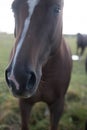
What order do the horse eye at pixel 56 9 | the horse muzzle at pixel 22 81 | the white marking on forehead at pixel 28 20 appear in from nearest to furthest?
the horse muzzle at pixel 22 81
the white marking on forehead at pixel 28 20
the horse eye at pixel 56 9

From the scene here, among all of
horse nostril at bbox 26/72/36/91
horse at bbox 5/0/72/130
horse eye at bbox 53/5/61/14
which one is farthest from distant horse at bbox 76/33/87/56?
horse nostril at bbox 26/72/36/91

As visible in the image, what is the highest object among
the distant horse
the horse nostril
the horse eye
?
the horse eye

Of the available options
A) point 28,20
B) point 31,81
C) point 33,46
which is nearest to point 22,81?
point 31,81

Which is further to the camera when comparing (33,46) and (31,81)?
(33,46)

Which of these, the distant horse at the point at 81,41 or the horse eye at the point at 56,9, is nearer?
the horse eye at the point at 56,9

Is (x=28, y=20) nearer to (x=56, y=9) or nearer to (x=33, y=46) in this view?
(x=33, y=46)

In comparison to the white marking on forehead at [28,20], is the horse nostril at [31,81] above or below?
below

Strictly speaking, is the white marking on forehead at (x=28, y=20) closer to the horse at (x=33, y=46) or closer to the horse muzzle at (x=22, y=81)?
the horse at (x=33, y=46)

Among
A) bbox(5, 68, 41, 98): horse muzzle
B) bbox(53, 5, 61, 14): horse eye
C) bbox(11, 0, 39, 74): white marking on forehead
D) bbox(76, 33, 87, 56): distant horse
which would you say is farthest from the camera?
bbox(76, 33, 87, 56): distant horse

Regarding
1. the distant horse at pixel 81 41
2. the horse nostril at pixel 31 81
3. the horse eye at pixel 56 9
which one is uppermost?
the horse eye at pixel 56 9

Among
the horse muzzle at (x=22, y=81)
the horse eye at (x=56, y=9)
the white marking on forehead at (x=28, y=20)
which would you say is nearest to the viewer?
the horse muzzle at (x=22, y=81)

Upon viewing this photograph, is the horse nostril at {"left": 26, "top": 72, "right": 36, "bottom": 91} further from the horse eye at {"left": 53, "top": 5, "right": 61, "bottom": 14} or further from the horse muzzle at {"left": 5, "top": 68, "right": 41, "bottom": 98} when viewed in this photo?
the horse eye at {"left": 53, "top": 5, "right": 61, "bottom": 14}

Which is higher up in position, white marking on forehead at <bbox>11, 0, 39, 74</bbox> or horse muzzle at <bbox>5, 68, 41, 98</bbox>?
white marking on forehead at <bbox>11, 0, 39, 74</bbox>

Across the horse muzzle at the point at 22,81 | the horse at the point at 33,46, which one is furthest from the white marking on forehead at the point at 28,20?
the horse muzzle at the point at 22,81
